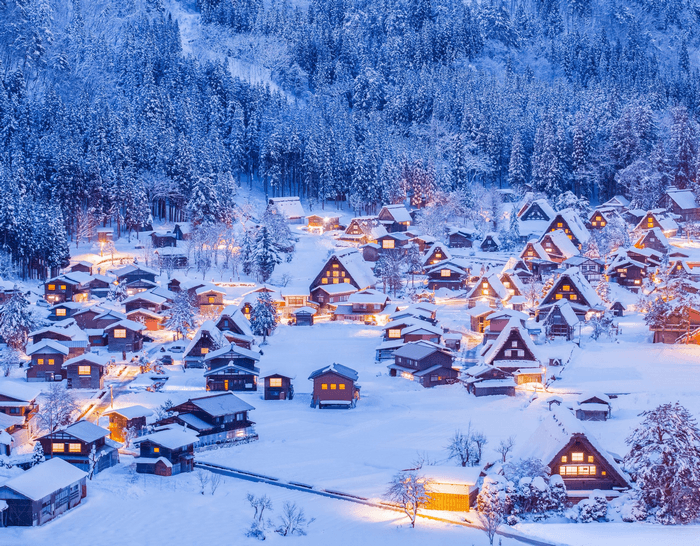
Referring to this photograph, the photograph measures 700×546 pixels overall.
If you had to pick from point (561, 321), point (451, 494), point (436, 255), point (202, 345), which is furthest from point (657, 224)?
point (451, 494)

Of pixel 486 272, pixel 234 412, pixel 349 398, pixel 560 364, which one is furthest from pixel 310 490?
pixel 486 272

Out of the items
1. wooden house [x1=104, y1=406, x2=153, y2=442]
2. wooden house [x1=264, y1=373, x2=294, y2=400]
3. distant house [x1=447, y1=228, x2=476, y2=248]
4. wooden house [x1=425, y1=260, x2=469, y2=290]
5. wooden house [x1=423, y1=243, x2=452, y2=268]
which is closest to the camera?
wooden house [x1=104, y1=406, x2=153, y2=442]

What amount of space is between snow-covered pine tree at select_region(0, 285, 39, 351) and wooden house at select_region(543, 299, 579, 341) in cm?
3415

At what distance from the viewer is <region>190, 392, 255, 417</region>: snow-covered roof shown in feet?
133

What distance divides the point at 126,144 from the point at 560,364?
54760 millimetres

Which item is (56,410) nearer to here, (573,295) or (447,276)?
(573,295)

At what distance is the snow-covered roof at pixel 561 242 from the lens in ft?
251

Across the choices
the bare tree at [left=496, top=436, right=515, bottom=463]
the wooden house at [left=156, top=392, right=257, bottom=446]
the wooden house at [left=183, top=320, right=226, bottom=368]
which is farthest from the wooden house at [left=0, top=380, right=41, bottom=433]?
the bare tree at [left=496, top=436, right=515, bottom=463]

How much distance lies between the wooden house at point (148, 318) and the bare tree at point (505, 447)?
101 ft

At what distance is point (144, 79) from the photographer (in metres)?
110

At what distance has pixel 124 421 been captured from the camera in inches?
1607

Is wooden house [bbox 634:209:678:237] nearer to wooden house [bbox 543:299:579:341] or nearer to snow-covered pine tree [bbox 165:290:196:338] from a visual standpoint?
wooden house [bbox 543:299:579:341]

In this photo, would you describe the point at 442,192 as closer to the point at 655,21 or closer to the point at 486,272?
the point at 486,272

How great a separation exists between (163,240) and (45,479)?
4929cm
